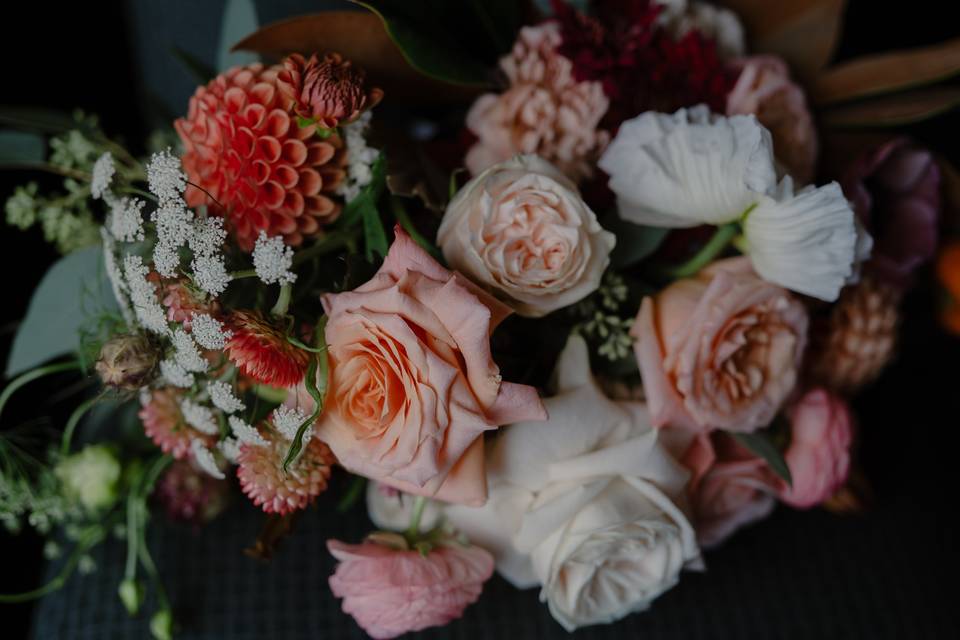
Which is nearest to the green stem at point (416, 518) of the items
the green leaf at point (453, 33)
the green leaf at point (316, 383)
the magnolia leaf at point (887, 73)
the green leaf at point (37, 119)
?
the green leaf at point (316, 383)

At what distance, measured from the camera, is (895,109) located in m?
0.77

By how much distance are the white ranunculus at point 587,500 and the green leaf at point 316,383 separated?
0.50 feet

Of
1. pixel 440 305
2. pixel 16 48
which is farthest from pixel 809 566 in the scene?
pixel 16 48

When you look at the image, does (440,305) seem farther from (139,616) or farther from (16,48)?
(16,48)

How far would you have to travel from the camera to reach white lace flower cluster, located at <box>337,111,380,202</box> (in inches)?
22.9

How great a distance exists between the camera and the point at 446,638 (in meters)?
0.73

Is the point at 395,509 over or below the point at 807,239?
below

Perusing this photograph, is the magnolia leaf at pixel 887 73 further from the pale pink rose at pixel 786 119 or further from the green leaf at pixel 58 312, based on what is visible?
the green leaf at pixel 58 312

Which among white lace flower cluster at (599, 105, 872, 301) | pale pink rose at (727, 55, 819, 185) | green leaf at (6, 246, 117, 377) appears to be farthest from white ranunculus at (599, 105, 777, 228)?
green leaf at (6, 246, 117, 377)

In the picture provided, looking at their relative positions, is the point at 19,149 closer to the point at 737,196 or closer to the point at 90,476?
the point at 90,476

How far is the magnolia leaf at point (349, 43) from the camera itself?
2.03 ft

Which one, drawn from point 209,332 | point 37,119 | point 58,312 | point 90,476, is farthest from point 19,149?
point 209,332

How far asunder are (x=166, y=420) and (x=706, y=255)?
0.45m

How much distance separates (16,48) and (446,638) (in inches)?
33.4
